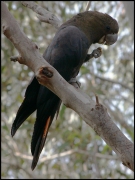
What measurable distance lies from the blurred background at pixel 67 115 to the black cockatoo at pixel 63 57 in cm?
108

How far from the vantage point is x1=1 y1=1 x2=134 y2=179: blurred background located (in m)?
3.48

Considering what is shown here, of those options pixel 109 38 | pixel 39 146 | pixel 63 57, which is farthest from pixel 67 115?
pixel 39 146

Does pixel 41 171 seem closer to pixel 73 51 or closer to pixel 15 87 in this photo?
pixel 15 87

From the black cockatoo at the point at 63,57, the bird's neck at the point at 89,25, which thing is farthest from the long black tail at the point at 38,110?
the bird's neck at the point at 89,25

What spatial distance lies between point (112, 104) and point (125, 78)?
20.0 inches

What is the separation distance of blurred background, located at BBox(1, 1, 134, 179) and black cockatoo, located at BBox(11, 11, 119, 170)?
1.08m

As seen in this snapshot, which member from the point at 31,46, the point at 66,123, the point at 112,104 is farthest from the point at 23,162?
the point at 31,46

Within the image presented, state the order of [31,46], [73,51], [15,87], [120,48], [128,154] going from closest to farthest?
[128,154] → [31,46] → [73,51] → [15,87] → [120,48]

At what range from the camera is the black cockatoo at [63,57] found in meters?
1.52

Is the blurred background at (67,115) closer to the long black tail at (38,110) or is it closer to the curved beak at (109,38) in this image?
the curved beak at (109,38)

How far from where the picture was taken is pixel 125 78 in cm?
426

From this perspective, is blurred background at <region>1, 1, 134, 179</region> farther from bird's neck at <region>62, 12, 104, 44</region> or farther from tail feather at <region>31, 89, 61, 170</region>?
tail feather at <region>31, 89, 61, 170</region>

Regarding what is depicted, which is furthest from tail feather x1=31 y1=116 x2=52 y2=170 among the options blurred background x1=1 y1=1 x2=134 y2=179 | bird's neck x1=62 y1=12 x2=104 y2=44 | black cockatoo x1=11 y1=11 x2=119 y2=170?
blurred background x1=1 y1=1 x2=134 y2=179

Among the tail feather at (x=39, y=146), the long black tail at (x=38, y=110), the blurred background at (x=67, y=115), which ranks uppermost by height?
the long black tail at (x=38, y=110)
